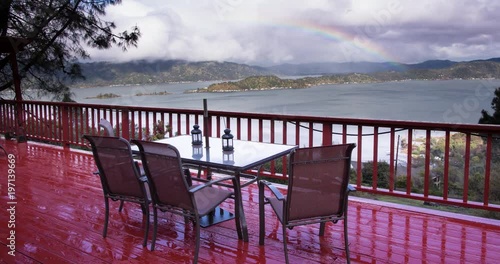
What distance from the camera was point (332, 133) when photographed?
4.40 m

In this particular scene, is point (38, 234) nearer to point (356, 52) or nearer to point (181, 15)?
point (356, 52)

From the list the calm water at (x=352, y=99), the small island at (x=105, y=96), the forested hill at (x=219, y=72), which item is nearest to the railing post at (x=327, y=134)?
the calm water at (x=352, y=99)

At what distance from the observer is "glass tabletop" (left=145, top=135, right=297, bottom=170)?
302 cm

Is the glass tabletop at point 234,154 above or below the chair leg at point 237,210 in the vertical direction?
above

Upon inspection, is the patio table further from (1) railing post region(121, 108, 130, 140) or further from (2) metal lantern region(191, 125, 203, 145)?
(1) railing post region(121, 108, 130, 140)

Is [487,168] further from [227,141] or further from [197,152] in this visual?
[197,152]

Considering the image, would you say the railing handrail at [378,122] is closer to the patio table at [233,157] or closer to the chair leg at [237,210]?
the patio table at [233,157]

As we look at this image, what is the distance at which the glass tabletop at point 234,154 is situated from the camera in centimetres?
302

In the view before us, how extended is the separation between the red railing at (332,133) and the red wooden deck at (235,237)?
0.42 m

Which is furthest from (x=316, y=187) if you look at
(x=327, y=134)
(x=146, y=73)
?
(x=146, y=73)

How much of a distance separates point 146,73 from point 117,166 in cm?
736

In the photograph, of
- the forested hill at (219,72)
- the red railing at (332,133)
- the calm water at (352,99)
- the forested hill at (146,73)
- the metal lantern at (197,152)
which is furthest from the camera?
the calm water at (352,99)

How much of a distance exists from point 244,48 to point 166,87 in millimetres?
6130

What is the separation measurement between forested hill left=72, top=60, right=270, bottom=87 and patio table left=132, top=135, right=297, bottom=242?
236 inches
